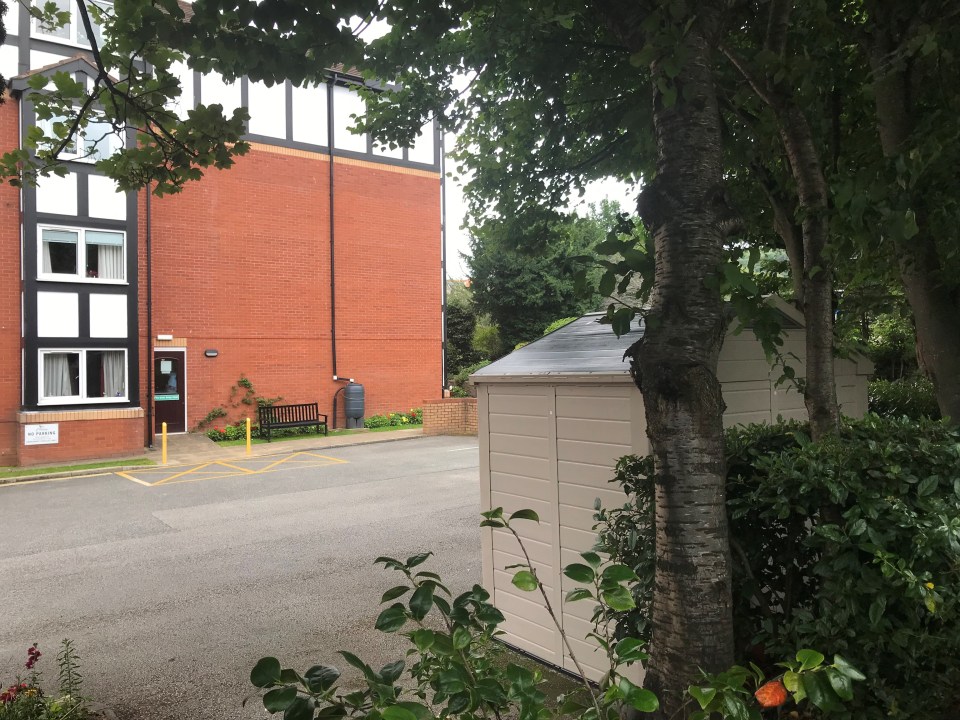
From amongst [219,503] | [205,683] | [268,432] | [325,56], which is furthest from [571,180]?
[268,432]

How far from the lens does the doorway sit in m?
18.7

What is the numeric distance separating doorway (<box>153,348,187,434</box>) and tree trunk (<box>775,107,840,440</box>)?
18.5 metres

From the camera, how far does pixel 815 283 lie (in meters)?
3.38

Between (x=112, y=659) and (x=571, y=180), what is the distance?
5806mm

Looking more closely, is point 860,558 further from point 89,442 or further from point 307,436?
point 307,436

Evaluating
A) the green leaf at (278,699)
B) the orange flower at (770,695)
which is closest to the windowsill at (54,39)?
the green leaf at (278,699)

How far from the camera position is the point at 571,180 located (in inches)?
269

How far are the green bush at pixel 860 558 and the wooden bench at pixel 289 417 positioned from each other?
1739 centimetres

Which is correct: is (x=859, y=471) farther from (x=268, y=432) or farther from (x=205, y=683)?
(x=268, y=432)

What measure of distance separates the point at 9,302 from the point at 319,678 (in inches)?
715

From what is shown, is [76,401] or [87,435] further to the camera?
[76,401]

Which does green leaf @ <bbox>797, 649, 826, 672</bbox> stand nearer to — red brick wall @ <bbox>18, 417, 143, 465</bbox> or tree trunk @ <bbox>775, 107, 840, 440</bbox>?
tree trunk @ <bbox>775, 107, 840, 440</bbox>

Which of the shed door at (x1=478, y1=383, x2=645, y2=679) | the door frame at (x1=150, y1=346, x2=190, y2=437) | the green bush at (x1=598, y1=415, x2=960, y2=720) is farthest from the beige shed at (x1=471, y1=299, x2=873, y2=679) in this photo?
the door frame at (x1=150, y1=346, x2=190, y2=437)

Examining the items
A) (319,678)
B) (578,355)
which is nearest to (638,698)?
(319,678)
